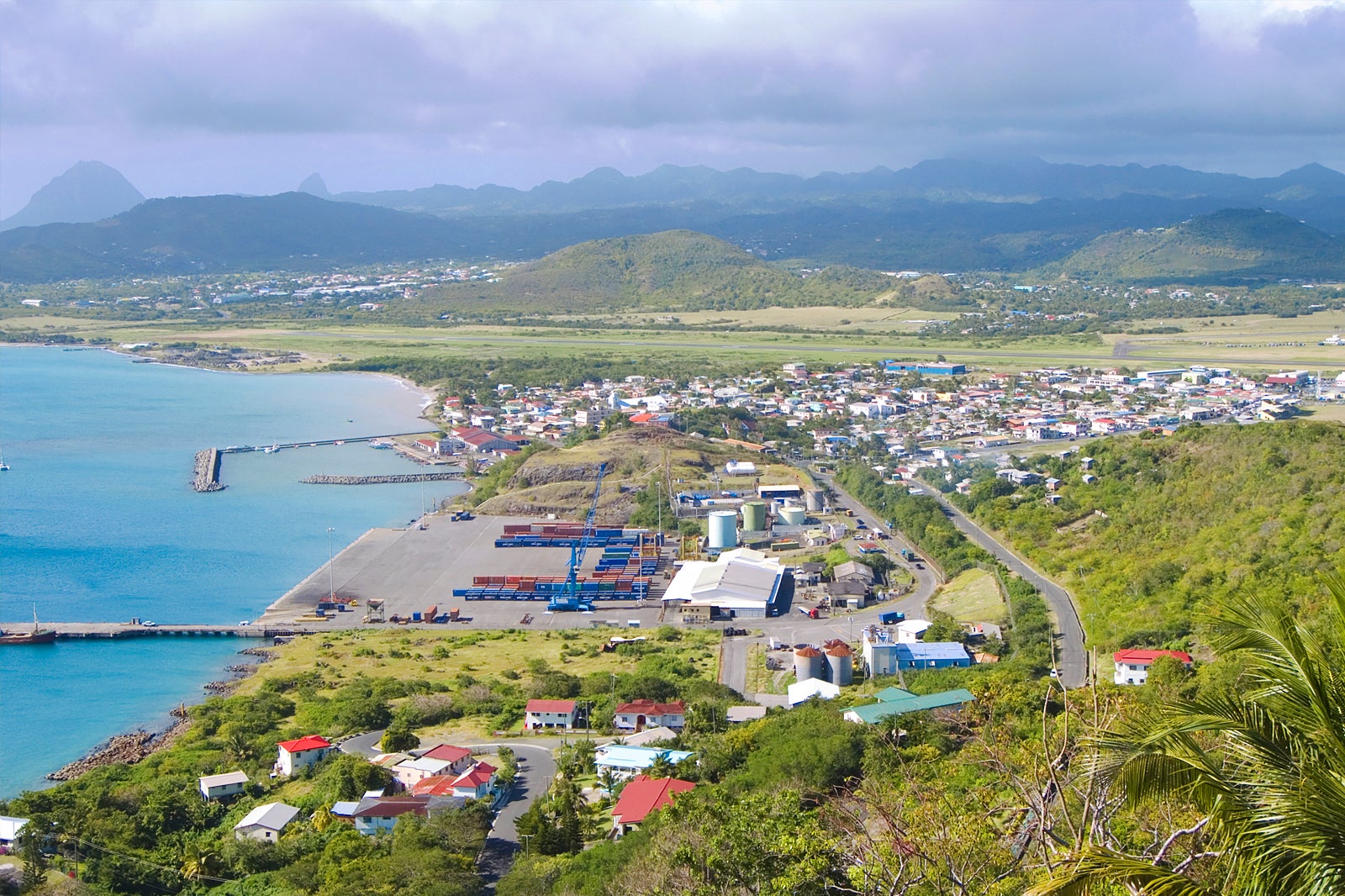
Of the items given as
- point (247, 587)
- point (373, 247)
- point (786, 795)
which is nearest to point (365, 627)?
point (247, 587)

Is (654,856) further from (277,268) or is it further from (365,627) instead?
(277,268)

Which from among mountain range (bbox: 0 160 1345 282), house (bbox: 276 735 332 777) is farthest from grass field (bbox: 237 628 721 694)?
mountain range (bbox: 0 160 1345 282)

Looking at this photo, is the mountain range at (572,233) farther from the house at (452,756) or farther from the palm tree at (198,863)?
the palm tree at (198,863)

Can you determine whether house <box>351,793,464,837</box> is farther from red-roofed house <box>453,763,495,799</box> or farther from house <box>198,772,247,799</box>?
house <box>198,772,247,799</box>

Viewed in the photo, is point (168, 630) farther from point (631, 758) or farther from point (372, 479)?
point (372, 479)

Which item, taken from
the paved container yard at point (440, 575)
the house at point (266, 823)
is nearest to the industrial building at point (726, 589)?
the paved container yard at point (440, 575)

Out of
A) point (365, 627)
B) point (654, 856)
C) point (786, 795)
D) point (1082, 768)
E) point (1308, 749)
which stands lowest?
point (365, 627)
